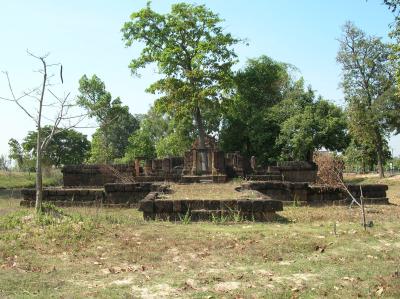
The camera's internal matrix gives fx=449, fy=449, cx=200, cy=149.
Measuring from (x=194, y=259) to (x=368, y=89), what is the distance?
102 feet

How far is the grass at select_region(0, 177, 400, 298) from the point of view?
5.22 m

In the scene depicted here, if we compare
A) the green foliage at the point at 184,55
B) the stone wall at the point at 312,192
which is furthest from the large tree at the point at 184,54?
the stone wall at the point at 312,192

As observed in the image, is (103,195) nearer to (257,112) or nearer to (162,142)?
(257,112)

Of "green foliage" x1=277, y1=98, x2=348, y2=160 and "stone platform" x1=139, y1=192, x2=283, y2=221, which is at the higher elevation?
"green foliage" x1=277, y1=98, x2=348, y2=160

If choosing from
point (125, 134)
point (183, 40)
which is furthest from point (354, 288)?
point (125, 134)

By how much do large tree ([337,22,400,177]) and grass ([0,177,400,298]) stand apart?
24877mm

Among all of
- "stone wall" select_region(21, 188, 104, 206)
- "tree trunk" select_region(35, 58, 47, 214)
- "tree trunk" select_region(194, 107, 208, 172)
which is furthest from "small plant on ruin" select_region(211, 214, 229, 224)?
"tree trunk" select_region(194, 107, 208, 172)

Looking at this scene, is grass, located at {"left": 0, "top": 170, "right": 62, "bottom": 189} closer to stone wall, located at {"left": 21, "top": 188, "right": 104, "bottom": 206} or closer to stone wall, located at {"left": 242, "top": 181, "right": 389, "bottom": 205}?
stone wall, located at {"left": 21, "top": 188, "right": 104, "bottom": 206}

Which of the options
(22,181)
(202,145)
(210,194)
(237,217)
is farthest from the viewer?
(22,181)

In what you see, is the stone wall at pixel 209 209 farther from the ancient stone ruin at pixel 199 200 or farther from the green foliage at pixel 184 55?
the green foliage at pixel 184 55

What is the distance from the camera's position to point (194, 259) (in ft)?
21.7

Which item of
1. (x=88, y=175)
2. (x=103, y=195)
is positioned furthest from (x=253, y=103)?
(x=103, y=195)

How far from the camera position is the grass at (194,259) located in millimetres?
5219

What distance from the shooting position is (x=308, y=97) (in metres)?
36.3
